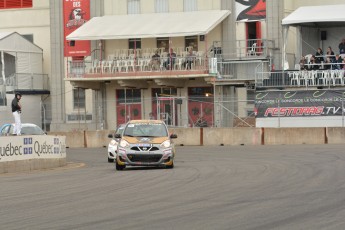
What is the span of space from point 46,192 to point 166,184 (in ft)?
9.56

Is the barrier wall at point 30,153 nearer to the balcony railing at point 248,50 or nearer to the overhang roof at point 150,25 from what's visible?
the overhang roof at point 150,25

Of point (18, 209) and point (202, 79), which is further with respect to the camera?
point (202, 79)

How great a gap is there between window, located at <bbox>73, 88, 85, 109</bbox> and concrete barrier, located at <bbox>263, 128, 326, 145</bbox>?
1957 cm

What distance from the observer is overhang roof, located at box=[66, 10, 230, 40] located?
5597 centimetres

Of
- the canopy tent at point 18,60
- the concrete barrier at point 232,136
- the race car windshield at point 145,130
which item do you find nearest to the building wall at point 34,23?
the canopy tent at point 18,60

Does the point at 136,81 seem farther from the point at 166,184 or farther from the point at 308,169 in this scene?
the point at 166,184

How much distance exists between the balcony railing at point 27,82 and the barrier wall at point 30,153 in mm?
28596

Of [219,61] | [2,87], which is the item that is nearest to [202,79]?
[219,61]

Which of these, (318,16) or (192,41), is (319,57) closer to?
(318,16)

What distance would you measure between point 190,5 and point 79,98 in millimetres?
9414

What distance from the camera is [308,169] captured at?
27.0 meters

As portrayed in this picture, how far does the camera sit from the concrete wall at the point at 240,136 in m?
44.1

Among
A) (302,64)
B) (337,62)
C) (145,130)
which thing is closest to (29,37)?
(302,64)

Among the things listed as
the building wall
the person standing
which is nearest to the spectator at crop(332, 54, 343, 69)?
the person standing
